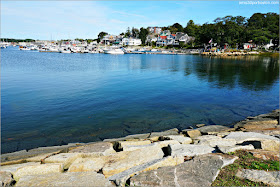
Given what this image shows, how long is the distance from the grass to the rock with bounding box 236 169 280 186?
0.13 meters

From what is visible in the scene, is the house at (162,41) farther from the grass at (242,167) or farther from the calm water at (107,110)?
the grass at (242,167)

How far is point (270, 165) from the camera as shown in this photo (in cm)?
621

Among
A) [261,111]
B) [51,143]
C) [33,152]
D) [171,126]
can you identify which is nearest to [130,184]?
[33,152]

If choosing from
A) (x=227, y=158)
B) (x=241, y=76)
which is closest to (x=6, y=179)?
(x=227, y=158)

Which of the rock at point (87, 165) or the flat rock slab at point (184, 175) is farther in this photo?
the rock at point (87, 165)

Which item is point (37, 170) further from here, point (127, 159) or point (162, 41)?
point (162, 41)

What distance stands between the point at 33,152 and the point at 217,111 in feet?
48.3

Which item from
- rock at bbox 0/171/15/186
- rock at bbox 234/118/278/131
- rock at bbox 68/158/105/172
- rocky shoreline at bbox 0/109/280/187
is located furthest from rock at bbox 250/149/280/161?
rock at bbox 0/171/15/186

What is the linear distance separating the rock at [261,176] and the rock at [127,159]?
2801 millimetres

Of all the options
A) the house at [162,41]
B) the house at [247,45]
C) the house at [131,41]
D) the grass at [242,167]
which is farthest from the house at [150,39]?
the grass at [242,167]

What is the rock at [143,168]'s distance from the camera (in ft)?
18.6

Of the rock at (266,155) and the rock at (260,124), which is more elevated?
the rock at (266,155)

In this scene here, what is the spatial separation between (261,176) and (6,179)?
7685mm

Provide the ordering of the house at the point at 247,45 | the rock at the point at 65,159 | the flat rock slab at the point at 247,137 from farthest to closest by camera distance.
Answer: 1. the house at the point at 247,45
2. the flat rock slab at the point at 247,137
3. the rock at the point at 65,159
